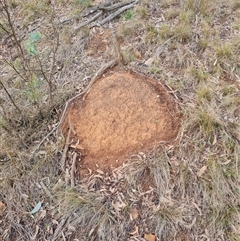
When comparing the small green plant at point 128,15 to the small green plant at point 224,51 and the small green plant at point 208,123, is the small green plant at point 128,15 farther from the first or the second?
the small green plant at point 208,123

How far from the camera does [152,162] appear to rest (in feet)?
6.68

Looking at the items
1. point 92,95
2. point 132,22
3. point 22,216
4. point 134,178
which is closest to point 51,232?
point 22,216

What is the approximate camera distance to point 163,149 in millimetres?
2084

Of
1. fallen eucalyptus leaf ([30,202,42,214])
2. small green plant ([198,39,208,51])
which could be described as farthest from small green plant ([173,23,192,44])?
fallen eucalyptus leaf ([30,202,42,214])

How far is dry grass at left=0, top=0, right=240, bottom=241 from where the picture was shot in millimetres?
1878

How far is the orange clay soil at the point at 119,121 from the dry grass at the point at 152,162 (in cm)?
8

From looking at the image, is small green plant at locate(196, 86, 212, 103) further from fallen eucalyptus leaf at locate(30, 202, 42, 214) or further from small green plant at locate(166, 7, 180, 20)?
fallen eucalyptus leaf at locate(30, 202, 42, 214)

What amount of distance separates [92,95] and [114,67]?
0.34m

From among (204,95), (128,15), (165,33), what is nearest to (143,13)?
(128,15)

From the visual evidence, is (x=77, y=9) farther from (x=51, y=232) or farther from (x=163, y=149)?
(x=51, y=232)

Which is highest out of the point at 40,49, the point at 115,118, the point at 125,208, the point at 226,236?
the point at 40,49

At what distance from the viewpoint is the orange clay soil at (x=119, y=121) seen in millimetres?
2121

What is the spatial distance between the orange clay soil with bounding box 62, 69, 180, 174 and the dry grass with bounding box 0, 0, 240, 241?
8cm

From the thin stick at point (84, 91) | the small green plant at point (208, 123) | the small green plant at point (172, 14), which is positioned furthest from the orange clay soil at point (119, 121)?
the small green plant at point (172, 14)
